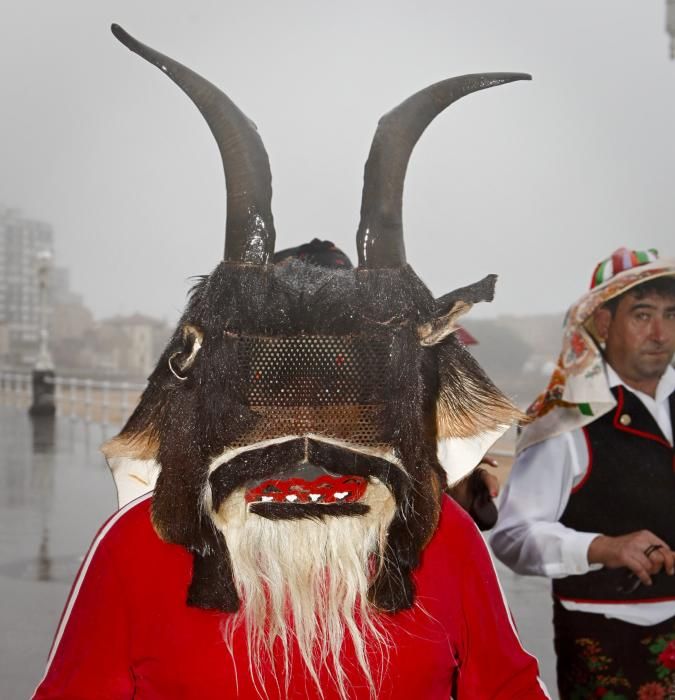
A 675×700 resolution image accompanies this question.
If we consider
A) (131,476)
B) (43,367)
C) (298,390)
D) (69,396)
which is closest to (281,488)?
(298,390)

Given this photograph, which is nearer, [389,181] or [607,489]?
[389,181]

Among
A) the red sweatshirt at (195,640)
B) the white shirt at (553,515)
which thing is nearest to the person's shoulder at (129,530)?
the red sweatshirt at (195,640)

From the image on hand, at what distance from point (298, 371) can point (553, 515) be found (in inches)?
49.7

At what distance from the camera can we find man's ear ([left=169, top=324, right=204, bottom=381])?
131cm

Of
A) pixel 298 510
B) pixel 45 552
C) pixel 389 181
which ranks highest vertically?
pixel 389 181

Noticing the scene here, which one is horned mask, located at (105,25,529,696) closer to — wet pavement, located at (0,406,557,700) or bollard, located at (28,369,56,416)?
wet pavement, located at (0,406,557,700)

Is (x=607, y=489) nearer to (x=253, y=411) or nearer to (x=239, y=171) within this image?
(x=253, y=411)

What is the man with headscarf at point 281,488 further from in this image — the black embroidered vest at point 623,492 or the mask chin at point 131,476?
the black embroidered vest at point 623,492

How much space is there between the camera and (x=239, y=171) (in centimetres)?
131

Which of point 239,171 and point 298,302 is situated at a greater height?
point 239,171

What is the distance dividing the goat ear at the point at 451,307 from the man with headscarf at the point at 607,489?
108cm

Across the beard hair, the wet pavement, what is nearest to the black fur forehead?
the beard hair

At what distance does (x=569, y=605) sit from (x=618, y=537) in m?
0.24

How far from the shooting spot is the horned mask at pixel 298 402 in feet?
4.17
